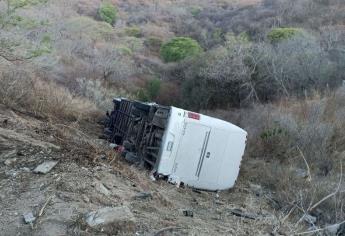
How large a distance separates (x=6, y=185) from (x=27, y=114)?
640cm

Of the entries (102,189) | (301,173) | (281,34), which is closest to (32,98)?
(301,173)

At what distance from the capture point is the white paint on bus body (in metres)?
9.09

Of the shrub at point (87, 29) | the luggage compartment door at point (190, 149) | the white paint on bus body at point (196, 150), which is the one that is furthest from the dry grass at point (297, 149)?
the shrub at point (87, 29)

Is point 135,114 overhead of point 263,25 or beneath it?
beneath

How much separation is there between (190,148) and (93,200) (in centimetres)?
322

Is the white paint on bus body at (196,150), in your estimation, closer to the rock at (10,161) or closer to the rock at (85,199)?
the rock at (10,161)

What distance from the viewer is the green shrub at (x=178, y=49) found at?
33812 mm

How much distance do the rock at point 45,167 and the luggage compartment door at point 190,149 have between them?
8.56 feet

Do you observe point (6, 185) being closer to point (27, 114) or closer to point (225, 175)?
point (225, 175)

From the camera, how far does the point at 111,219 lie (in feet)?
17.7

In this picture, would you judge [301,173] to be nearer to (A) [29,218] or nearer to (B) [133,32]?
(A) [29,218]

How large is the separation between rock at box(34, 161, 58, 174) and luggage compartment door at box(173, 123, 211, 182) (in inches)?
103

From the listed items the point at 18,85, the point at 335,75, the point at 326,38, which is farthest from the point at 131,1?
the point at 18,85

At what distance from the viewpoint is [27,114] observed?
1286 cm
